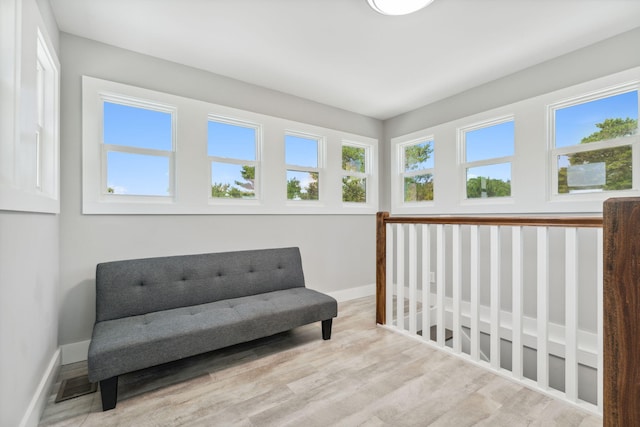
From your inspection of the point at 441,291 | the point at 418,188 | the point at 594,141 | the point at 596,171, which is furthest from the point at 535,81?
the point at 441,291

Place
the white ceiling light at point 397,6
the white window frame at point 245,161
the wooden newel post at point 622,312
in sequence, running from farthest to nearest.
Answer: the white window frame at point 245,161 → the white ceiling light at point 397,6 → the wooden newel post at point 622,312

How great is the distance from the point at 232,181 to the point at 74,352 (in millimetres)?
1978

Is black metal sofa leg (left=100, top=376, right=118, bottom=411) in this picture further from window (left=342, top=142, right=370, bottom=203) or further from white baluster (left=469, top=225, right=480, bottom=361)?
window (left=342, top=142, right=370, bottom=203)

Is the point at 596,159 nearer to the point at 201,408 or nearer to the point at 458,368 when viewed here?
the point at 458,368

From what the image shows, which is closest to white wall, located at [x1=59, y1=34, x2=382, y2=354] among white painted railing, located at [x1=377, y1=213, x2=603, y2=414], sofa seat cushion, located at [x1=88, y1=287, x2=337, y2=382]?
sofa seat cushion, located at [x1=88, y1=287, x2=337, y2=382]

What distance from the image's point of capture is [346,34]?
2.40m

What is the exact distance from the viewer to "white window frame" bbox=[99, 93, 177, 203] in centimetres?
252

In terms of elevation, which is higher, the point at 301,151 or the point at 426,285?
the point at 301,151

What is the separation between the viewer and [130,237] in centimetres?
256

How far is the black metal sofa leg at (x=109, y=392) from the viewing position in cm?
169

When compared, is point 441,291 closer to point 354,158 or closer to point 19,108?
point 354,158

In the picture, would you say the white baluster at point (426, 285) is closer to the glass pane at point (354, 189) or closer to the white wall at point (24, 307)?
the glass pane at point (354, 189)

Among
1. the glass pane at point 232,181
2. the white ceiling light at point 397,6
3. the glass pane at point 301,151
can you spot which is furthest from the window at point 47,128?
the white ceiling light at point 397,6

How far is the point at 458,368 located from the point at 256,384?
1.45 m
